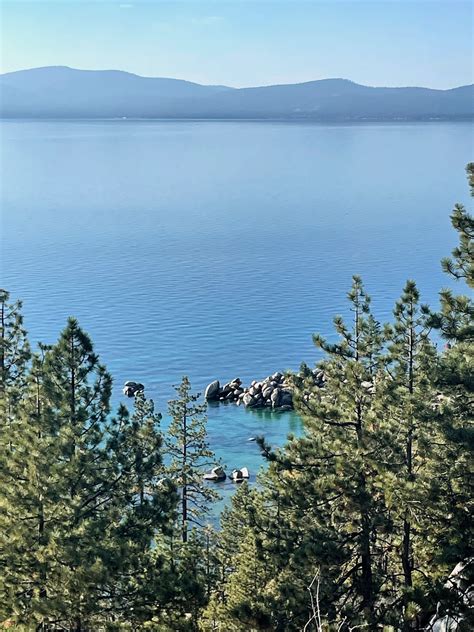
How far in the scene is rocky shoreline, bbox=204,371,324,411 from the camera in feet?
194

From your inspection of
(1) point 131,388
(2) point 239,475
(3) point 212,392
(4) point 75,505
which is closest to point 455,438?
(4) point 75,505

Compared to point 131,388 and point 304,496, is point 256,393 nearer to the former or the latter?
point 131,388

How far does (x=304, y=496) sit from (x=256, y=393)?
40.1 m

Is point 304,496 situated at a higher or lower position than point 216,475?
higher

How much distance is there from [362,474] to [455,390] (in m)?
2.81

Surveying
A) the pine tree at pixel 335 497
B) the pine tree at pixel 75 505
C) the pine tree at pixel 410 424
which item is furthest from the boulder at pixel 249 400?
the pine tree at pixel 410 424

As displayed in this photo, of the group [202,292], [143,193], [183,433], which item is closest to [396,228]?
[202,292]

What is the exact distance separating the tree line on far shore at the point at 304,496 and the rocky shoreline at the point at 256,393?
37.8 meters

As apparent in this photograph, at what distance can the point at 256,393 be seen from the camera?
60.2 m

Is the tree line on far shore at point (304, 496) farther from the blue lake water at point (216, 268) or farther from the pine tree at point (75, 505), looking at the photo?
the blue lake water at point (216, 268)

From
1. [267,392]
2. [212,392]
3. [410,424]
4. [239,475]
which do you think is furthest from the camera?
[212,392]

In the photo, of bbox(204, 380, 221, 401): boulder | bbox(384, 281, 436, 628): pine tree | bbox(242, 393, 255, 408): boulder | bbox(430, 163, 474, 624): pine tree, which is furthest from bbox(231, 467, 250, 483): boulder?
bbox(430, 163, 474, 624): pine tree

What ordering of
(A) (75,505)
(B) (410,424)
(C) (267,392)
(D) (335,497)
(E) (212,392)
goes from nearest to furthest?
(B) (410,424) < (A) (75,505) < (D) (335,497) < (C) (267,392) < (E) (212,392)

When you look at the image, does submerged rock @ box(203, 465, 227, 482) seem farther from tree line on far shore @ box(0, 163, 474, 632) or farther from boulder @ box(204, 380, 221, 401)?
tree line on far shore @ box(0, 163, 474, 632)
